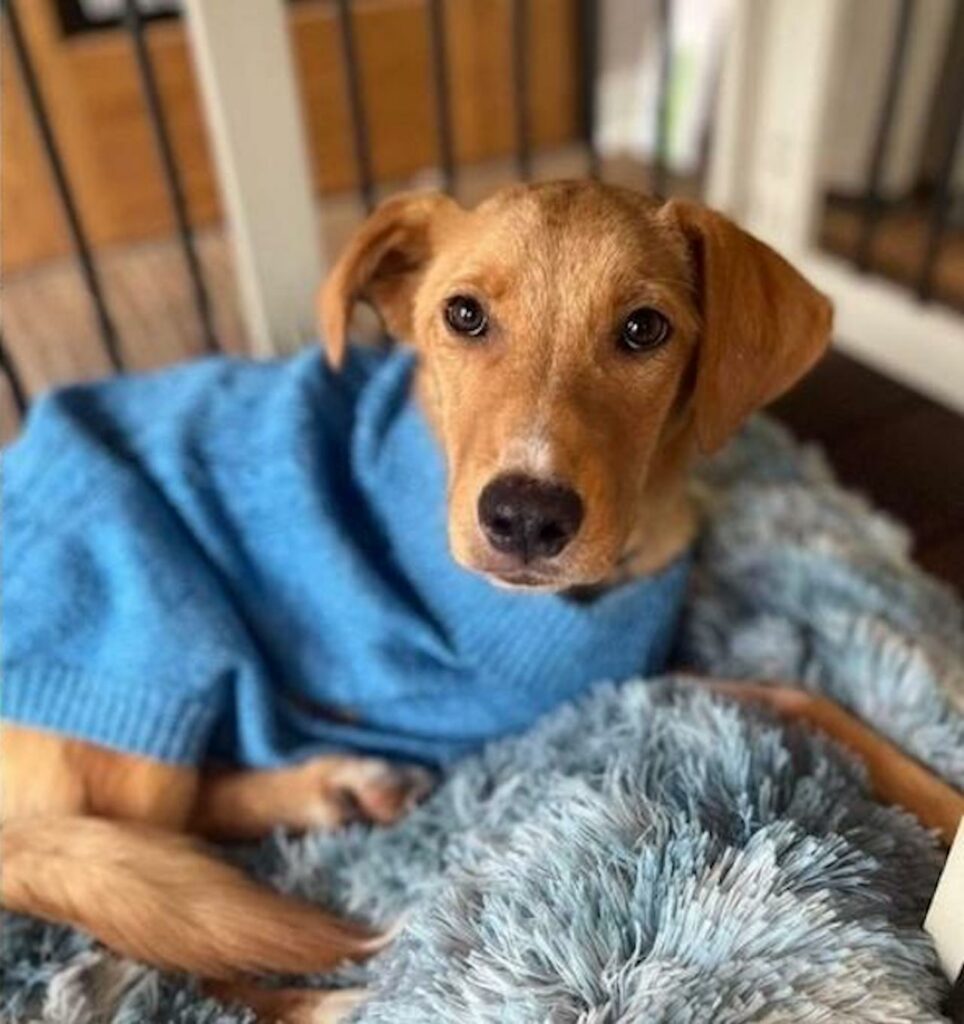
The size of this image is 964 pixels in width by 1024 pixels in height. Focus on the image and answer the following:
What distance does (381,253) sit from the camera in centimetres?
116

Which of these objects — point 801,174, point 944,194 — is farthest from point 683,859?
point 801,174

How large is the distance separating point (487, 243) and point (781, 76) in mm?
1072

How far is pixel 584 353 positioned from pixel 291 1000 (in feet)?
2.11

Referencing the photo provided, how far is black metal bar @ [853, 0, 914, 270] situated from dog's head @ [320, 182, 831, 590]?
2.85 ft

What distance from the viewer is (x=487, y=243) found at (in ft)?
3.39

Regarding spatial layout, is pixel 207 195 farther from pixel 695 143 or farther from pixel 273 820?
pixel 273 820

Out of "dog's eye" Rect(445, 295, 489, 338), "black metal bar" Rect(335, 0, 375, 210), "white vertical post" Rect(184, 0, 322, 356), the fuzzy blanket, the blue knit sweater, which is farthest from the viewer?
"black metal bar" Rect(335, 0, 375, 210)

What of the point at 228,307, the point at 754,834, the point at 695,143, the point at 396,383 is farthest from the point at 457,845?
the point at 695,143

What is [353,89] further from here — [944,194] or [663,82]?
[944,194]

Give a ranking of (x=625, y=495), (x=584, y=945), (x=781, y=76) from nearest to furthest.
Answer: (x=584, y=945), (x=625, y=495), (x=781, y=76)

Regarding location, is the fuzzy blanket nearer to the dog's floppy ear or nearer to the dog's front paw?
the dog's front paw

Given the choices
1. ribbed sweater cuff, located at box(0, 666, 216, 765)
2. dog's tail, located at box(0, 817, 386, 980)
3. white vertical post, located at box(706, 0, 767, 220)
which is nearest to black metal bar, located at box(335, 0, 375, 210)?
white vertical post, located at box(706, 0, 767, 220)

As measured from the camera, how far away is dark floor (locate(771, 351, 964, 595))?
155cm

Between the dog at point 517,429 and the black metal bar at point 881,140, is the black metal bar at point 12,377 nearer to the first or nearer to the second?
the dog at point 517,429
